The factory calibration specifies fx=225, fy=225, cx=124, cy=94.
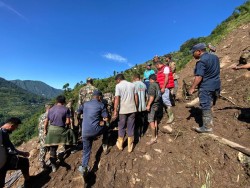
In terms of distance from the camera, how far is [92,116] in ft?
19.9

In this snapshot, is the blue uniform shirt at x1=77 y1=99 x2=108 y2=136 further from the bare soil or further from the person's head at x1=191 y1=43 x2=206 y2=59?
the person's head at x1=191 y1=43 x2=206 y2=59

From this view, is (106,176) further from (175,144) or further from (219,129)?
(219,129)

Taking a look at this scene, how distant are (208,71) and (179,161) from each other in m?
2.39

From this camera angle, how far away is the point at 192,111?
8.15 m

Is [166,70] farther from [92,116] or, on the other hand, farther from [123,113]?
[92,116]

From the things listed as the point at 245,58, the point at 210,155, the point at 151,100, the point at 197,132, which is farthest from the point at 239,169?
the point at 245,58

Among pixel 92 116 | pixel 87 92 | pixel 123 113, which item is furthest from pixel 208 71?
pixel 87 92

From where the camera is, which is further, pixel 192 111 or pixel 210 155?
pixel 192 111

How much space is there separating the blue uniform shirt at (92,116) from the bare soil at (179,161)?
3.61 ft

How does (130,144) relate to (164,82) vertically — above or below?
below

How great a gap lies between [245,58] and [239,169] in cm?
702

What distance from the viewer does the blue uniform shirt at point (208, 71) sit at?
5.66m

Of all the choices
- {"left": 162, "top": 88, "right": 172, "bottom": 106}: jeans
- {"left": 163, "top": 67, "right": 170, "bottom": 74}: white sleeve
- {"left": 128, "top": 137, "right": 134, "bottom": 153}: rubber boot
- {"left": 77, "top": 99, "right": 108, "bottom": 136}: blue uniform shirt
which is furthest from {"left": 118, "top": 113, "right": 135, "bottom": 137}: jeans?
{"left": 163, "top": 67, "right": 170, "bottom": 74}: white sleeve

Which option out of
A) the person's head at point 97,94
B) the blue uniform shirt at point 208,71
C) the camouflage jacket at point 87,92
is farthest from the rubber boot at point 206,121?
the camouflage jacket at point 87,92
